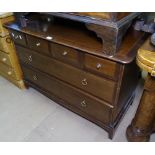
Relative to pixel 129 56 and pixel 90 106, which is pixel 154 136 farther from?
pixel 129 56

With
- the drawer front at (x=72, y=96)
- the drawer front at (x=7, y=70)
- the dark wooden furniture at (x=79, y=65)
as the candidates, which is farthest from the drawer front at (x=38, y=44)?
the drawer front at (x=7, y=70)

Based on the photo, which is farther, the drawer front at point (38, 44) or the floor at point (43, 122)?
the floor at point (43, 122)

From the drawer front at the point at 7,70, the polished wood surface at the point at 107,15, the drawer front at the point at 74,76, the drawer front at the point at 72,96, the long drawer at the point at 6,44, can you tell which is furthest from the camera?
the drawer front at the point at 7,70

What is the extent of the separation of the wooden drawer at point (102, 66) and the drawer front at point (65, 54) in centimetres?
9

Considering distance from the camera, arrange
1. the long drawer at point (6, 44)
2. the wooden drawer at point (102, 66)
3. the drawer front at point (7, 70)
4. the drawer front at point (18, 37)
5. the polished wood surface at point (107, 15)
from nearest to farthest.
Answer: the polished wood surface at point (107, 15) → the wooden drawer at point (102, 66) → the drawer front at point (18, 37) → the long drawer at point (6, 44) → the drawer front at point (7, 70)

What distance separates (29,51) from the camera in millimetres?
1508

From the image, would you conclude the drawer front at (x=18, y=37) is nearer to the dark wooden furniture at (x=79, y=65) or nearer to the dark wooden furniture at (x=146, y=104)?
the dark wooden furniture at (x=79, y=65)

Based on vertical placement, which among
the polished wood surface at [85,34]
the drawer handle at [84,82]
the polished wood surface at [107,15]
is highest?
the polished wood surface at [107,15]

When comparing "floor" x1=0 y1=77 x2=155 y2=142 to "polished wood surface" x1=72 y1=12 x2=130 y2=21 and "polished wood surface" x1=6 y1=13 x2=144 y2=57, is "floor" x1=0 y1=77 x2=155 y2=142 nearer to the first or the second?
"polished wood surface" x1=6 y1=13 x2=144 y2=57

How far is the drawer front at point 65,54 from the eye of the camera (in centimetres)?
115

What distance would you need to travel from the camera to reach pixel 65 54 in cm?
120

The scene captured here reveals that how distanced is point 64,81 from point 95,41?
1.45ft

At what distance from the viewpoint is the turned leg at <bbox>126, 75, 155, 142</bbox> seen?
3.32 feet

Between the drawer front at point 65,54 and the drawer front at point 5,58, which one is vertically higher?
the drawer front at point 65,54
